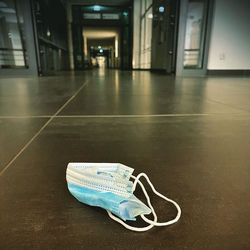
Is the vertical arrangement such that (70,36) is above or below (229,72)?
above

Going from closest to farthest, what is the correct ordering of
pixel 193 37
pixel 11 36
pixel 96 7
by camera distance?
pixel 11 36 < pixel 193 37 < pixel 96 7

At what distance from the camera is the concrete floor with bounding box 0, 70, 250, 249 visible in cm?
29

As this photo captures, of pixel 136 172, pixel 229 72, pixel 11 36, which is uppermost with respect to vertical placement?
pixel 11 36

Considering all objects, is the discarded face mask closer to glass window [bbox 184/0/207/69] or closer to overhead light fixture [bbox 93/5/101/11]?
glass window [bbox 184/0/207/69]

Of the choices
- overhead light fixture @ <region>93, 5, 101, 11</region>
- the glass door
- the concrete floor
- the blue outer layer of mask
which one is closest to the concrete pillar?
overhead light fixture @ <region>93, 5, 101, 11</region>

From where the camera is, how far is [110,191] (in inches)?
13.0

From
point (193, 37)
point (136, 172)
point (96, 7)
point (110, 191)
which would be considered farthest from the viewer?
point (96, 7)

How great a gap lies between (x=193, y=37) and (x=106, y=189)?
4.74m

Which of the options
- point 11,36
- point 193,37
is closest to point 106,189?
point 193,37

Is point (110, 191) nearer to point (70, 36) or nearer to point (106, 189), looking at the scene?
point (106, 189)

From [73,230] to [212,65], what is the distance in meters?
4.86

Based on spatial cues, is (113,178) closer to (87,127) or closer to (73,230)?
(73,230)

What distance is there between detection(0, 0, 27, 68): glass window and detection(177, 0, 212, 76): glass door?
330 centimetres

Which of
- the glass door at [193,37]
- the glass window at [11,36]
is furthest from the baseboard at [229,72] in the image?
the glass window at [11,36]
